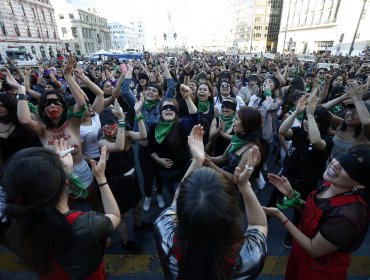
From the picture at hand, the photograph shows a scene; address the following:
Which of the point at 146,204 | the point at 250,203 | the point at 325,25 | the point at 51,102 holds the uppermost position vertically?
the point at 325,25

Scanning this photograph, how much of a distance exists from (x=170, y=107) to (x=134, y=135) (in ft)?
2.16

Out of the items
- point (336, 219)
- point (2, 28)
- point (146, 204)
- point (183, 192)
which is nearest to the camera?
point (183, 192)

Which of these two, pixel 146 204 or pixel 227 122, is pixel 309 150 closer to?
pixel 227 122

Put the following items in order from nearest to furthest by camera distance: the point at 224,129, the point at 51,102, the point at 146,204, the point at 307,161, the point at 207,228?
the point at 207,228 → the point at 51,102 → the point at 307,161 → the point at 224,129 → the point at 146,204

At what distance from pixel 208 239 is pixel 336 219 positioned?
3.29ft

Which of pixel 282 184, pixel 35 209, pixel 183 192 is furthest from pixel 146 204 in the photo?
pixel 183 192

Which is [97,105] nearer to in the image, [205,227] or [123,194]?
[123,194]

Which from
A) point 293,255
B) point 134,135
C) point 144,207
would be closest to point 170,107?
point 134,135

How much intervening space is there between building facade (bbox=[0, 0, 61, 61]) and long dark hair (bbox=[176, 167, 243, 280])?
40.6 meters

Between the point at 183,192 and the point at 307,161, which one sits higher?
the point at 183,192

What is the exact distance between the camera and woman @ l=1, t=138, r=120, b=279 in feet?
3.86

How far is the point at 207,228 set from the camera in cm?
99

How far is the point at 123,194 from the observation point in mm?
2746

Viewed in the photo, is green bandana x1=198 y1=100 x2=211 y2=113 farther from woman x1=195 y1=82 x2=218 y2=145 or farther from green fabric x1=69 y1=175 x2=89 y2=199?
green fabric x1=69 y1=175 x2=89 y2=199
